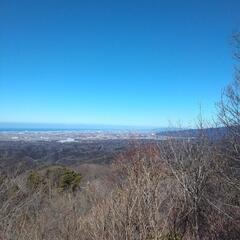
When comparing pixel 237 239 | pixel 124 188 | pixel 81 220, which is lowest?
pixel 237 239

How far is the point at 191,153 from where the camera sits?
16.6 meters

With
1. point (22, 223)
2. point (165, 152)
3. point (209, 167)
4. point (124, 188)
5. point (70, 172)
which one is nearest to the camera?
point (124, 188)

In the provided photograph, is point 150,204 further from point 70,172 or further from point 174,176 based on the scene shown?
point 70,172

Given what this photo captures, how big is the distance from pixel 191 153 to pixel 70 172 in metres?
21.7

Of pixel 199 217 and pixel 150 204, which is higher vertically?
pixel 150 204

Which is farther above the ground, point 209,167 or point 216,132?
point 216,132

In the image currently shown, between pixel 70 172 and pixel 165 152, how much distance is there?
798 inches

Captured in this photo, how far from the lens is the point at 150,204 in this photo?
805 cm

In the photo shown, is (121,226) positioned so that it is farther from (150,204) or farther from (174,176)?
(174,176)

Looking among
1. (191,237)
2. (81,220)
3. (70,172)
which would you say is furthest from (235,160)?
(70,172)

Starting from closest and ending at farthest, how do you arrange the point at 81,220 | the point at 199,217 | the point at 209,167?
the point at 81,220
the point at 199,217
the point at 209,167

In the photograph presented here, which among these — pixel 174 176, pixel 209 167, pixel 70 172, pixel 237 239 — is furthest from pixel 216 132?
pixel 70 172

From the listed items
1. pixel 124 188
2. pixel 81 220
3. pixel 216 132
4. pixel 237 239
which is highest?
pixel 216 132

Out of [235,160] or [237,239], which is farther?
[235,160]
